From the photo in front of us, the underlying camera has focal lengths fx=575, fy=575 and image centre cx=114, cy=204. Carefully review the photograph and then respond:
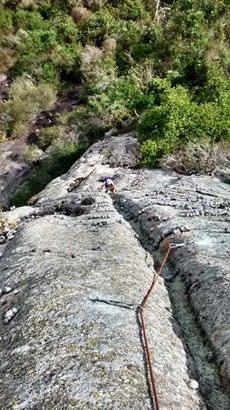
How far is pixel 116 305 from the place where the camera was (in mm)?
7926

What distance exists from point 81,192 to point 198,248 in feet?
21.3

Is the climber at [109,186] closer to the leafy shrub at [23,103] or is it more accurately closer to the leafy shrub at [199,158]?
the leafy shrub at [199,158]

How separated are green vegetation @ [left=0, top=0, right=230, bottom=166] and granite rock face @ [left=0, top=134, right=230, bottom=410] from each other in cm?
481

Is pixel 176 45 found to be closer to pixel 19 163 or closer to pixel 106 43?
pixel 106 43

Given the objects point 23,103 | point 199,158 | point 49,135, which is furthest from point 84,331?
point 23,103

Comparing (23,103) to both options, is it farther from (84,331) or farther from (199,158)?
(84,331)

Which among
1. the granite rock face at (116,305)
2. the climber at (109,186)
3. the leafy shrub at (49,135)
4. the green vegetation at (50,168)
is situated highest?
the granite rock face at (116,305)

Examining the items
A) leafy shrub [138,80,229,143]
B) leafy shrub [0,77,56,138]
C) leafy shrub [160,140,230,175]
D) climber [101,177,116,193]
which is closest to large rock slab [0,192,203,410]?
climber [101,177,116,193]

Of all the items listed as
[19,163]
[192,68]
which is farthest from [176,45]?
[19,163]

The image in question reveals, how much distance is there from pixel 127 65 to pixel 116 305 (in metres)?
21.5

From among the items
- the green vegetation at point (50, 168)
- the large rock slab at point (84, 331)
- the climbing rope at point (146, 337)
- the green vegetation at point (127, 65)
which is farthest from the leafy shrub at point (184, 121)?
the climbing rope at point (146, 337)

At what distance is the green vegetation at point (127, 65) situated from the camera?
1834 centimetres

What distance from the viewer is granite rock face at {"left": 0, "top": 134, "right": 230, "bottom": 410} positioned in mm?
6223

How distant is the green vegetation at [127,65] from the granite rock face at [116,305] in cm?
481
